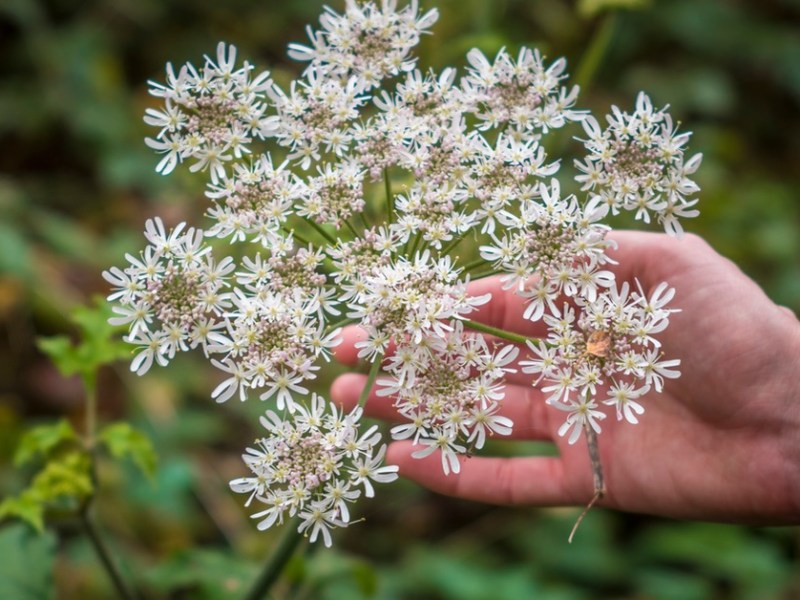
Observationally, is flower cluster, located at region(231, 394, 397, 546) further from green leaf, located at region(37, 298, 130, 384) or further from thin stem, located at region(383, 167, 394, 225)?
green leaf, located at region(37, 298, 130, 384)

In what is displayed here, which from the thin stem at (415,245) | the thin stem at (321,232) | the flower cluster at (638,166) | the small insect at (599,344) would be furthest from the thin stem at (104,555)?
the flower cluster at (638,166)

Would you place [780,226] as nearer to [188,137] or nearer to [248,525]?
[248,525]

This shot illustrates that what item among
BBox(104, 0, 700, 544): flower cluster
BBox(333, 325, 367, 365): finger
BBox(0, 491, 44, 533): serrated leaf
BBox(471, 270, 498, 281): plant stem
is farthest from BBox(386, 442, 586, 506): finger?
BBox(0, 491, 44, 533): serrated leaf

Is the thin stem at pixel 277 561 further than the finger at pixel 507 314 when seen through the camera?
No

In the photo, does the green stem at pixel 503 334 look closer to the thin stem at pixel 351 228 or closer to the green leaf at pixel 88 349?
the thin stem at pixel 351 228

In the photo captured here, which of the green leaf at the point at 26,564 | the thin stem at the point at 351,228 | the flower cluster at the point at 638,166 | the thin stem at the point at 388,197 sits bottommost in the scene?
the green leaf at the point at 26,564

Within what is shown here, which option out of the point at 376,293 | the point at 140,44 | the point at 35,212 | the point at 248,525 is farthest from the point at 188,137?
the point at 140,44
